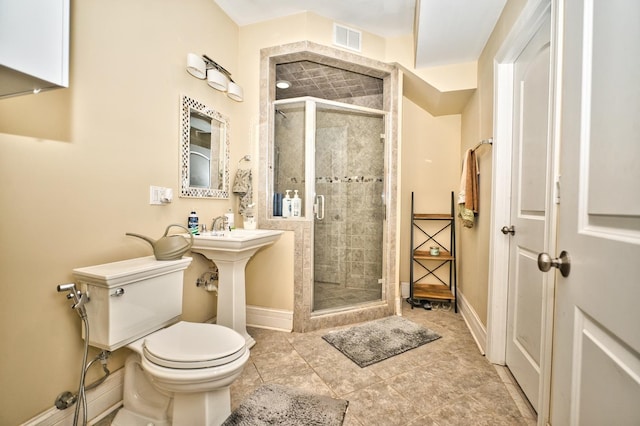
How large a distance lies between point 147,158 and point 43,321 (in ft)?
3.11

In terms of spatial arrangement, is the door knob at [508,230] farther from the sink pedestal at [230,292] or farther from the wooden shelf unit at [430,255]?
the sink pedestal at [230,292]

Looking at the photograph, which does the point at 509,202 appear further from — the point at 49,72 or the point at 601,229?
the point at 49,72

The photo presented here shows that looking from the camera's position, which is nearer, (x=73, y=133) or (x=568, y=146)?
(x=568, y=146)

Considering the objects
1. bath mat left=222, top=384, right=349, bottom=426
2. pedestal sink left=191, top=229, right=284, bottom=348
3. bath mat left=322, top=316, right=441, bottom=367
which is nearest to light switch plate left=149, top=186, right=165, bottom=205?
pedestal sink left=191, top=229, right=284, bottom=348

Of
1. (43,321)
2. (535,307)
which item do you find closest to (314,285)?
(535,307)

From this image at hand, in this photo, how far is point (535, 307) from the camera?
1.44 meters

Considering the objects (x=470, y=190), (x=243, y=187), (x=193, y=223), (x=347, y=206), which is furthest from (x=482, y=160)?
(x=193, y=223)

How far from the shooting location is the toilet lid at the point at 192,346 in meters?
1.14

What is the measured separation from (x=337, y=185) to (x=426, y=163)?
44.6 inches

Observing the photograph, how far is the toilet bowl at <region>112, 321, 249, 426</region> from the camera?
113cm

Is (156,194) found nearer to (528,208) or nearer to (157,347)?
(157,347)

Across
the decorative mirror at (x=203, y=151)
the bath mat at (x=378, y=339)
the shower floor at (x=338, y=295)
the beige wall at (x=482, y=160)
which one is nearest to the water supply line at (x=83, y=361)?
the decorative mirror at (x=203, y=151)

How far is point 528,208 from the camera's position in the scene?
154cm

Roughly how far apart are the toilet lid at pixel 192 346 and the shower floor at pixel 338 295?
4.02 feet
